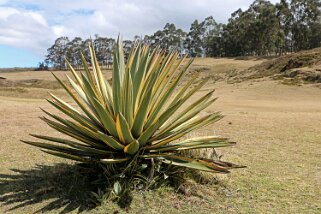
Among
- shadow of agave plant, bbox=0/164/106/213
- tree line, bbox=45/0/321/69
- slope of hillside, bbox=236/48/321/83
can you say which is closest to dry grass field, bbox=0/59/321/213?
shadow of agave plant, bbox=0/164/106/213

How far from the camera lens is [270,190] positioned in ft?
17.2

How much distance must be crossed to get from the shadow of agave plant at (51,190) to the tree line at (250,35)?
65141 mm

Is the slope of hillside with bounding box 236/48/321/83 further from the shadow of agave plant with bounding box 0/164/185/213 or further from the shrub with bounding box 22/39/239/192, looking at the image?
the shadow of agave plant with bounding box 0/164/185/213

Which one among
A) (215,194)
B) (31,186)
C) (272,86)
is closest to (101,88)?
(31,186)

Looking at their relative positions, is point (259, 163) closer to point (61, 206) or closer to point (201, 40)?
point (61, 206)

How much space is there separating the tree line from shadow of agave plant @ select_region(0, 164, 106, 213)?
65141 millimetres

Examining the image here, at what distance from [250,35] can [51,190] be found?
9010cm

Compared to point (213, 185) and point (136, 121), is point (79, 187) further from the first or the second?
point (213, 185)

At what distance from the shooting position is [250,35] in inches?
3556

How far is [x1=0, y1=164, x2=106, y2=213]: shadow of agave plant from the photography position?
4574 mm

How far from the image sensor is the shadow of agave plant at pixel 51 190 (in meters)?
4.57

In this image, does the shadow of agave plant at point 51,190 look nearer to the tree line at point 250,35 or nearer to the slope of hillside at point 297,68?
the slope of hillside at point 297,68

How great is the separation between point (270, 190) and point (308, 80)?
103 ft

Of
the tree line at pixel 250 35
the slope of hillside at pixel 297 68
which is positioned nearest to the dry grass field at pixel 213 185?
the slope of hillside at pixel 297 68
